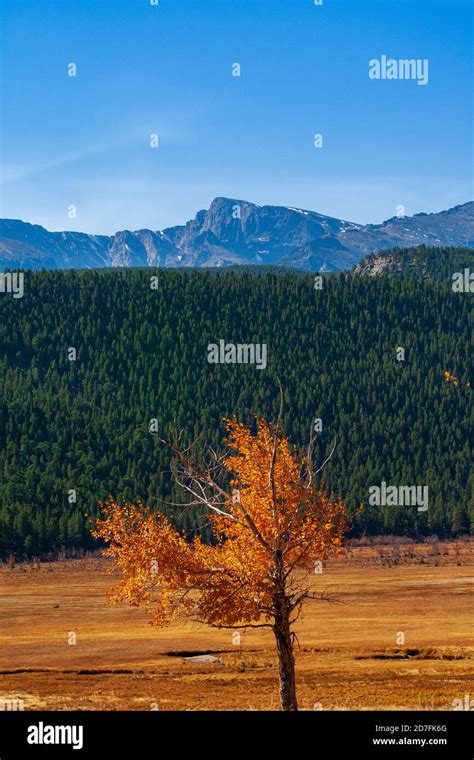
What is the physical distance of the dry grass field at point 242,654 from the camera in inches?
2154

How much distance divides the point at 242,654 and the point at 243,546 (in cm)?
3923

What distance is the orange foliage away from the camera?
127 feet

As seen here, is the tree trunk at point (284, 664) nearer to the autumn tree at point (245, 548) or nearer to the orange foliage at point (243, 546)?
the autumn tree at point (245, 548)

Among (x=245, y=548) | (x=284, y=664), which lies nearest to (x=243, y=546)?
(x=245, y=548)

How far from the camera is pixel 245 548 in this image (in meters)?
40.0

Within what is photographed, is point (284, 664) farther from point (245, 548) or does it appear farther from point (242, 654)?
point (242, 654)

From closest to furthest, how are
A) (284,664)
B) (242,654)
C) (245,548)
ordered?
(284,664)
(245,548)
(242,654)

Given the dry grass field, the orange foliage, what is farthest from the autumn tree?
the dry grass field

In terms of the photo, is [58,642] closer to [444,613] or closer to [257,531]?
[444,613]

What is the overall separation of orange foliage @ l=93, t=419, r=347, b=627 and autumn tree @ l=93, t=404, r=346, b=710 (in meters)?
0.04
